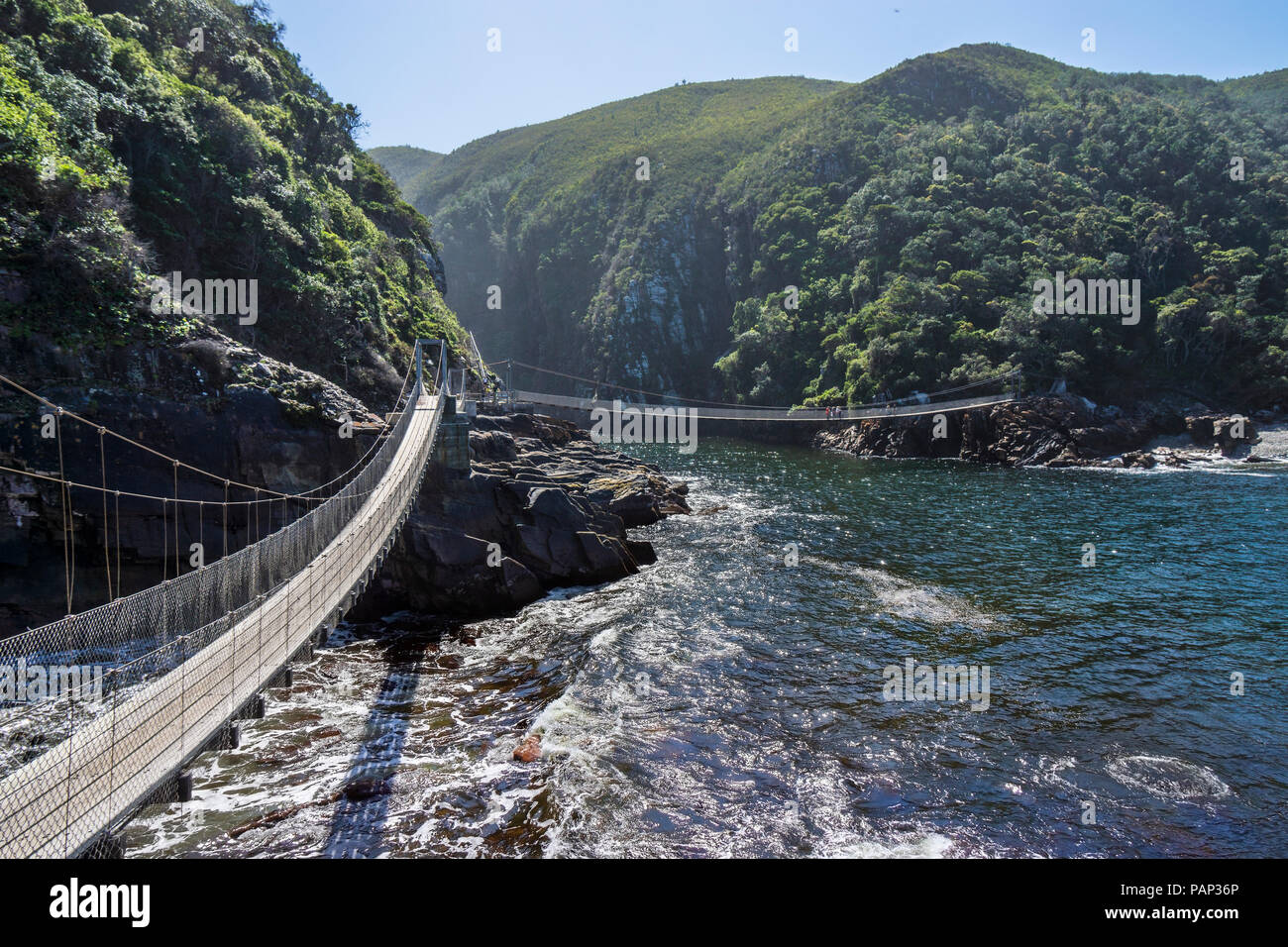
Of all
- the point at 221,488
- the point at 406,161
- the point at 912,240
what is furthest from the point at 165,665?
the point at 406,161

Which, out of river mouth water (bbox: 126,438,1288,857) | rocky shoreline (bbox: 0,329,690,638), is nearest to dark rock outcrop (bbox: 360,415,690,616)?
rocky shoreline (bbox: 0,329,690,638)

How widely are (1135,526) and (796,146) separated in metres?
71.6

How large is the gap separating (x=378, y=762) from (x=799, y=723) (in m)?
6.63

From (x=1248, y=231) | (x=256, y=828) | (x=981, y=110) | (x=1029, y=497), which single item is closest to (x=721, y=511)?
(x=1029, y=497)

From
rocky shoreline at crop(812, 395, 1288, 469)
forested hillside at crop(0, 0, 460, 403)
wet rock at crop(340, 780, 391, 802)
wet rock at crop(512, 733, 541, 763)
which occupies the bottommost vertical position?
wet rock at crop(340, 780, 391, 802)

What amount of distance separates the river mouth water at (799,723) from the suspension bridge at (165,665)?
2083mm

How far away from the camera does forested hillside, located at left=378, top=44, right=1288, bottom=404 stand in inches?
1810

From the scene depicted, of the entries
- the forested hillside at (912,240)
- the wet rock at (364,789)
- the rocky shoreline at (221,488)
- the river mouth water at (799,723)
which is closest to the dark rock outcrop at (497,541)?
the rocky shoreline at (221,488)

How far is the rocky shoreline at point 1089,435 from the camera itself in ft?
125

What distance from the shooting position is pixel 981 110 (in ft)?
267

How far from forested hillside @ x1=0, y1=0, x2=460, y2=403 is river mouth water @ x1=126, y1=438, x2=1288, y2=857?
11257mm

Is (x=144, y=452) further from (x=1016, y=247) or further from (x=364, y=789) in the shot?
(x=1016, y=247)

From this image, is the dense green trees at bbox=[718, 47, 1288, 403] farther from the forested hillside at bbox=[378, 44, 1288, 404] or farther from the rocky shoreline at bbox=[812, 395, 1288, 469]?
the rocky shoreline at bbox=[812, 395, 1288, 469]
